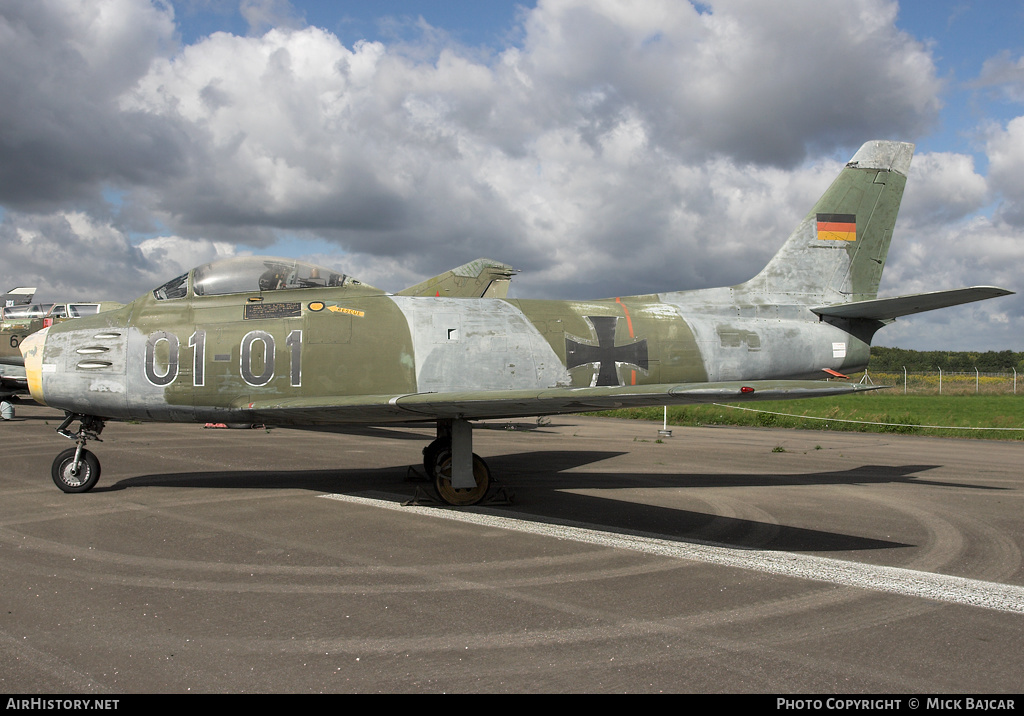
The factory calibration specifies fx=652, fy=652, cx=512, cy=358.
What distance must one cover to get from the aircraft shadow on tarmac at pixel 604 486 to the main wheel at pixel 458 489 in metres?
0.37

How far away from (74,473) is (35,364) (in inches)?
62.5

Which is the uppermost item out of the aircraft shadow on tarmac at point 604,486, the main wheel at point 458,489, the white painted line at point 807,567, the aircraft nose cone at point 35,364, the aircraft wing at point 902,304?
the aircraft wing at point 902,304

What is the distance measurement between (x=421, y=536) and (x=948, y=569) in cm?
493

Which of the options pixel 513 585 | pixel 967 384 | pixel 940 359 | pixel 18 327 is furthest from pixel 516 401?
pixel 940 359

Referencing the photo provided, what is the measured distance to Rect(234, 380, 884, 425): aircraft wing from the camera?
549 cm

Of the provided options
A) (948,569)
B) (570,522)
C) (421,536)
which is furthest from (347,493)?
(948,569)

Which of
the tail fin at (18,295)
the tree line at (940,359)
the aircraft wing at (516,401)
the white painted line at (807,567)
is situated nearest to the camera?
the white painted line at (807,567)

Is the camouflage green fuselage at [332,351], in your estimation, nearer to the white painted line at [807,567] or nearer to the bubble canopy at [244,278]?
the bubble canopy at [244,278]

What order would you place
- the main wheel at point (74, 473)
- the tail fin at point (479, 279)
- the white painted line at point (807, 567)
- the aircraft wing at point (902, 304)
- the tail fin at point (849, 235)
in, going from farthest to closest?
1. the tail fin at point (479, 279)
2. the tail fin at point (849, 235)
3. the main wheel at point (74, 473)
4. the aircraft wing at point (902, 304)
5. the white painted line at point (807, 567)

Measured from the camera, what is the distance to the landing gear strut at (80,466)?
8781mm

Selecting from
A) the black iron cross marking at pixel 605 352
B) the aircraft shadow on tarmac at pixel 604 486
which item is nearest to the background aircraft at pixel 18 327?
the aircraft shadow on tarmac at pixel 604 486

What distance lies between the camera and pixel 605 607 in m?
4.71

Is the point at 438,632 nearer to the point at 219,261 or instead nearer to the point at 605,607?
the point at 605,607

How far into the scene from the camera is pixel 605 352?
30.8 ft
